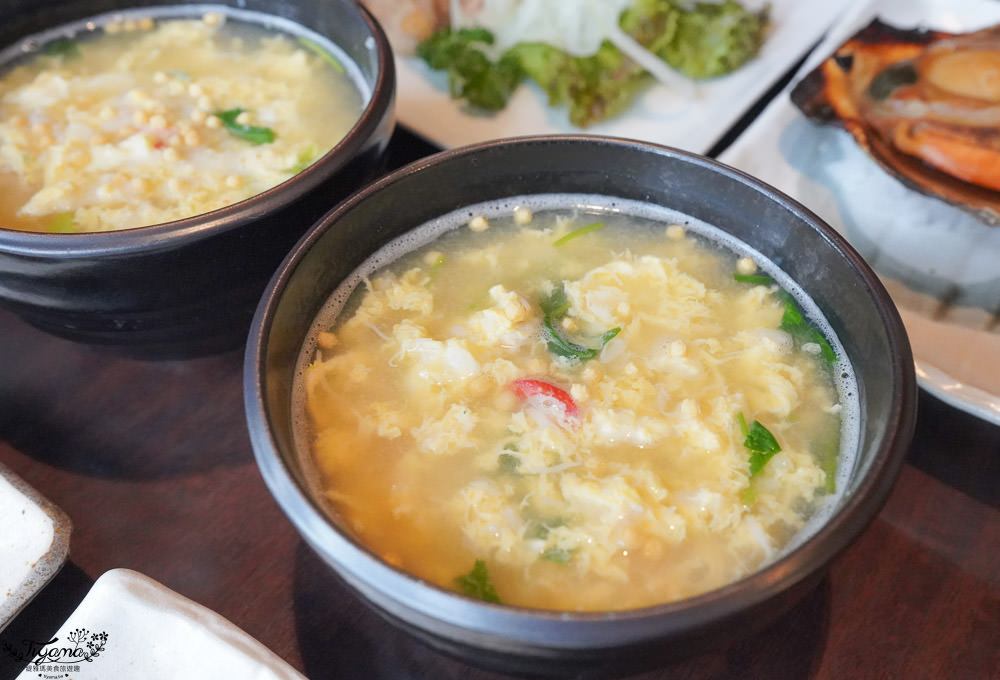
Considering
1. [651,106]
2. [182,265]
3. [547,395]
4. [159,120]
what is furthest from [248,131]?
[651,106]

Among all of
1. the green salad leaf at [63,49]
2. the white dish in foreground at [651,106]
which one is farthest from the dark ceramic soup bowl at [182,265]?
the green salad leaf at [63,49]

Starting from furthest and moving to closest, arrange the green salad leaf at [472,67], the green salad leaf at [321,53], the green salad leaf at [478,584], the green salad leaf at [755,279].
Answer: the green salad leaf at [472,67] < the green salad leaf at [321,53] < the green salad leaf at [755,279] < the green salad leaf at [478,584]

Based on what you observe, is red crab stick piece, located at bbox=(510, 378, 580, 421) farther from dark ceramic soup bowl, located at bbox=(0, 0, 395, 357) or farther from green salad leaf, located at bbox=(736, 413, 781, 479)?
dark ceramic soup bowl, located at bbox=(0, 0, 395, 357)

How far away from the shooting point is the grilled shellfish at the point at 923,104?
231cm

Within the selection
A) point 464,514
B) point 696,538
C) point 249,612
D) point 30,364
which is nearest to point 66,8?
point 30,364

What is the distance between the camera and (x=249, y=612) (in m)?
1.76

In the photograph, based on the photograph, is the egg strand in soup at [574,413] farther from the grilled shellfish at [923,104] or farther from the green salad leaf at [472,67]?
the green salad leaf at [472,67]

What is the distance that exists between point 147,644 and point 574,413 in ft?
2.98

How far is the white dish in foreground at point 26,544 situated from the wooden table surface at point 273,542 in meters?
0.14

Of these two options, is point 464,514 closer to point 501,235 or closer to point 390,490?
point 390,490

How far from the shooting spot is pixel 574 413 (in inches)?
64.9

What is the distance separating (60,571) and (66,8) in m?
1.98

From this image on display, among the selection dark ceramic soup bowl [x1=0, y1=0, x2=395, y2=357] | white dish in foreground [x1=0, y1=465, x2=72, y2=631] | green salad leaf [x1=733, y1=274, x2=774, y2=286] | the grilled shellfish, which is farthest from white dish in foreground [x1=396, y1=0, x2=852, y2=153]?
white dish in foreground [x1=0, y1=465, x2=72, y2=631]

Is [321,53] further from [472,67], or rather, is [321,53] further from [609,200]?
[609,200]
